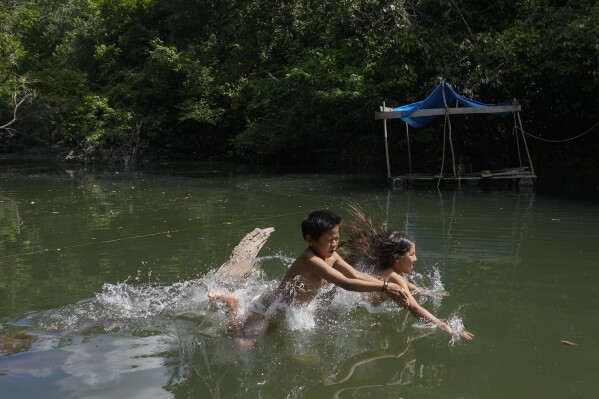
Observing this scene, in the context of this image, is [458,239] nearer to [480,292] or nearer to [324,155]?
[480,292]

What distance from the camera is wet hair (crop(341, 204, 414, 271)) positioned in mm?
5094

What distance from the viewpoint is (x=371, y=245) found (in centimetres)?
525

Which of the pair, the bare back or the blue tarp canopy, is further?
the blue tarp canopy

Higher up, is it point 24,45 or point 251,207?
point 24,45

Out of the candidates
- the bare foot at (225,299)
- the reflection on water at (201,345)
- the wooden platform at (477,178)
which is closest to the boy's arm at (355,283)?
the reflection on water at (201,345)

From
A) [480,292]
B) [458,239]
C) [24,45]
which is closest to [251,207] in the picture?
[458,239]

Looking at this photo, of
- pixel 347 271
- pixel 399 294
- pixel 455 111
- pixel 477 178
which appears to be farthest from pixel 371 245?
pixel 477 178

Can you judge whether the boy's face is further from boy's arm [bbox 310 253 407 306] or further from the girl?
the girl

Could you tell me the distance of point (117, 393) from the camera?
362 cm

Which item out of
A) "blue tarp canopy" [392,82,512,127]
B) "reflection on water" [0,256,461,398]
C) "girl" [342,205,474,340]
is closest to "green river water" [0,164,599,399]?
"reflection on water" [0,256,461,398]

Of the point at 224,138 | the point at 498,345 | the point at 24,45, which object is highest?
the point at 24,45

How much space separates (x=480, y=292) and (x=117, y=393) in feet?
11.3

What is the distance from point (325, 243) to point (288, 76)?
14545 mm

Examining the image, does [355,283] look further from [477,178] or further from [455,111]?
[477,178]
